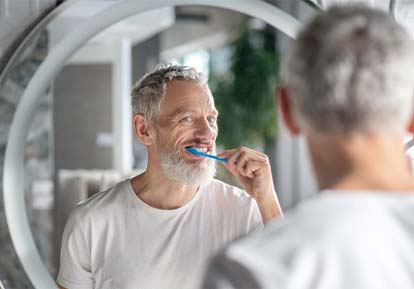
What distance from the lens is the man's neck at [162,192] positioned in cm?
173

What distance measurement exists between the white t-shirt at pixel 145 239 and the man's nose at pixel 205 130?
15 cm

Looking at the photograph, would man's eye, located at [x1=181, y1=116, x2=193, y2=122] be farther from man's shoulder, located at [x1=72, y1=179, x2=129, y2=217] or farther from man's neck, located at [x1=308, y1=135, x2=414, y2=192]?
man's neck, located at [x1=308, y1=135, x2=414, y2=192]

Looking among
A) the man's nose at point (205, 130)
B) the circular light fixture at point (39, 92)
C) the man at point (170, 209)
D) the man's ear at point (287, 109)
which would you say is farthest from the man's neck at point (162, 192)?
the man's ear at point (287, 109)

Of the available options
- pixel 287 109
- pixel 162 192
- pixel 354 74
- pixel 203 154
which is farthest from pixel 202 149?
pixel 354 74

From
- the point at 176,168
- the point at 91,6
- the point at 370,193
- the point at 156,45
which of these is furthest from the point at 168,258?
the point at 156,45

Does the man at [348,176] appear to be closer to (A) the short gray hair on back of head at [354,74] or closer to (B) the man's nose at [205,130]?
(A) the short gray hair on back of head at [354,74]

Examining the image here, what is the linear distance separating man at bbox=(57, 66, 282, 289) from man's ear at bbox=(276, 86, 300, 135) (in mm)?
655

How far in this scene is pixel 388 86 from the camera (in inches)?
32.7

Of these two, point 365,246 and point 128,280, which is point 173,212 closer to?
point 128,280

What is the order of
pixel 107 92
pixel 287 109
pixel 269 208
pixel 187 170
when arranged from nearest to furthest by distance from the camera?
pixel 287 109, pixel 269 208, pixel 187 170, pixel 107 92

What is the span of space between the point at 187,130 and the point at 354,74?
0.94m

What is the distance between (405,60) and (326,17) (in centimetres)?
11

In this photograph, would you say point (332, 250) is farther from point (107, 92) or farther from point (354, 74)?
point (107, 92)

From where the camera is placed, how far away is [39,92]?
1666 mm
